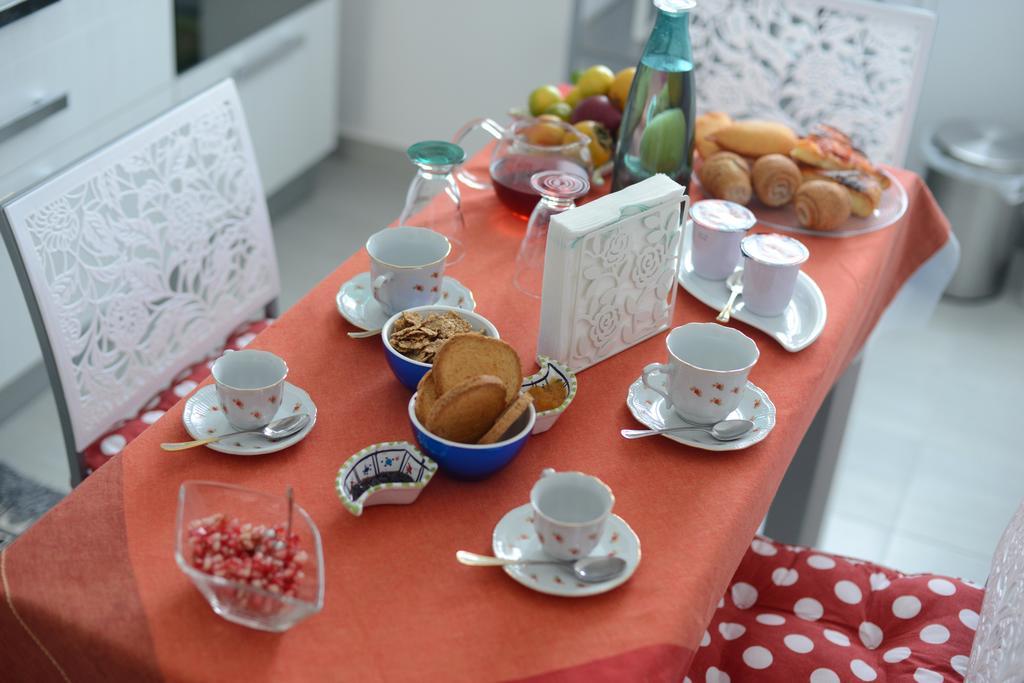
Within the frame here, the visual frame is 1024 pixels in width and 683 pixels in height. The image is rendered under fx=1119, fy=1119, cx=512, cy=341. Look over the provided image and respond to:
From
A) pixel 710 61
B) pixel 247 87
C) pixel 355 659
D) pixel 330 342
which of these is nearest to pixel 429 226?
pixel 330 342

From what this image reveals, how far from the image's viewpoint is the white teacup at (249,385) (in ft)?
3.90

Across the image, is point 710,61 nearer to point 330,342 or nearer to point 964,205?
point 964,205

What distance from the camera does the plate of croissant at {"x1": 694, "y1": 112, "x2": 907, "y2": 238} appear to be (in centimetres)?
169

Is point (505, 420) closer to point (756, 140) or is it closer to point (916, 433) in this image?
point (756, 140)

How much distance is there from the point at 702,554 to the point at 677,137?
0.70 meters

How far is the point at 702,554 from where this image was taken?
1131 mm

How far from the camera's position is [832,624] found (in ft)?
4.87

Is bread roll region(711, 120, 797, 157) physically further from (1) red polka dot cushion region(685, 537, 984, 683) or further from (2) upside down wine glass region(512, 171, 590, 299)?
(1) red polka dot cushion region(685, 537, 984, 683)

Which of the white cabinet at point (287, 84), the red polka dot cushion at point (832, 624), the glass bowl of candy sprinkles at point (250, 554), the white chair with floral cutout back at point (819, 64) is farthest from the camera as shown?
the white cabinet at point (287, 84)

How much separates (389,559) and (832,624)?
0.69 metres

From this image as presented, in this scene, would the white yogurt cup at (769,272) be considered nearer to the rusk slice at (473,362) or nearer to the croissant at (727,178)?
the croissant at (727,178)

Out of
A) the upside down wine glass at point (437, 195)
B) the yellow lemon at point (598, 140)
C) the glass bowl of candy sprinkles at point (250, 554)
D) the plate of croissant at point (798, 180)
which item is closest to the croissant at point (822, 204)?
the plate of croissant at point (798, 180)

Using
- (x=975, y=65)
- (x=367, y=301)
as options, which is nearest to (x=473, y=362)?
(x=367, y=301)

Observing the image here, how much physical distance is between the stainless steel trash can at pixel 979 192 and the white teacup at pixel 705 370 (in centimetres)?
191
